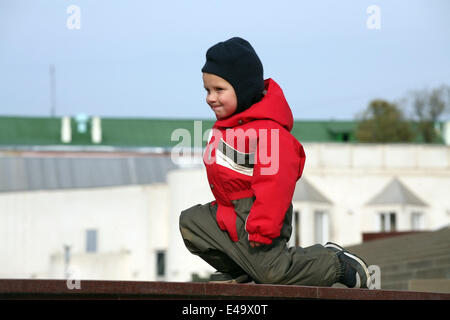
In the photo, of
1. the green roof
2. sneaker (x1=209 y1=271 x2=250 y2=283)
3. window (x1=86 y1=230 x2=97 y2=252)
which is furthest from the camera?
the green roof

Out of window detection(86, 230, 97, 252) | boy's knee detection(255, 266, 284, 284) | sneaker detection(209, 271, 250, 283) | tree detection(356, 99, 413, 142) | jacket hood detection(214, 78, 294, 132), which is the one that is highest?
jacket hood detection(214, 78, 294, 132)

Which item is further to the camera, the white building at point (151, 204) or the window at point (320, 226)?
the white building at point (151, 204)

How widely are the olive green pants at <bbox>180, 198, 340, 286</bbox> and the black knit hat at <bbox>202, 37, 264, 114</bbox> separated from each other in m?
0.53

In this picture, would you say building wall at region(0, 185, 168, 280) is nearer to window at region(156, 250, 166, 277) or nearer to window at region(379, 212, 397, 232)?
window at region(156, 250, 166, 277)

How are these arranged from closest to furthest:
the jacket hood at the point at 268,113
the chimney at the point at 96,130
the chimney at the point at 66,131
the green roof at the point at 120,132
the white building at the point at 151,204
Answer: the jacket hood at the point at 268,113 < the white building at the point at 151,204 < the green roof at the point at 120,132 < the chimney at the point at 66,131 < the chimney at the point at 96,130

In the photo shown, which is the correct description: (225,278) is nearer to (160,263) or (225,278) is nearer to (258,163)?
(258,163)

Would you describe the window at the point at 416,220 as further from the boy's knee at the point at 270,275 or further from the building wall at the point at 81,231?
the boy's knee at the point at 270,275

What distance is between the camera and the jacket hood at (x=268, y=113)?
555 cm

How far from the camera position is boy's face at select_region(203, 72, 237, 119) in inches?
220

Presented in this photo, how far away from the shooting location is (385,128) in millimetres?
74875

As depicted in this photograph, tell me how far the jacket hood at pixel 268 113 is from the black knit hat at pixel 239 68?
5cm

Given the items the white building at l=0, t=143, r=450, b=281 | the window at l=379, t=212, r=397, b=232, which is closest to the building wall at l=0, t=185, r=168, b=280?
the white building at l=0, t=143, r=450, b=281

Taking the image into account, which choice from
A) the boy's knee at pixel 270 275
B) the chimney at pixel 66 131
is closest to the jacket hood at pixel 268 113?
the boy's knee at pixel 270 275

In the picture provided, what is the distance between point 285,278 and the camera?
5.50 meters
